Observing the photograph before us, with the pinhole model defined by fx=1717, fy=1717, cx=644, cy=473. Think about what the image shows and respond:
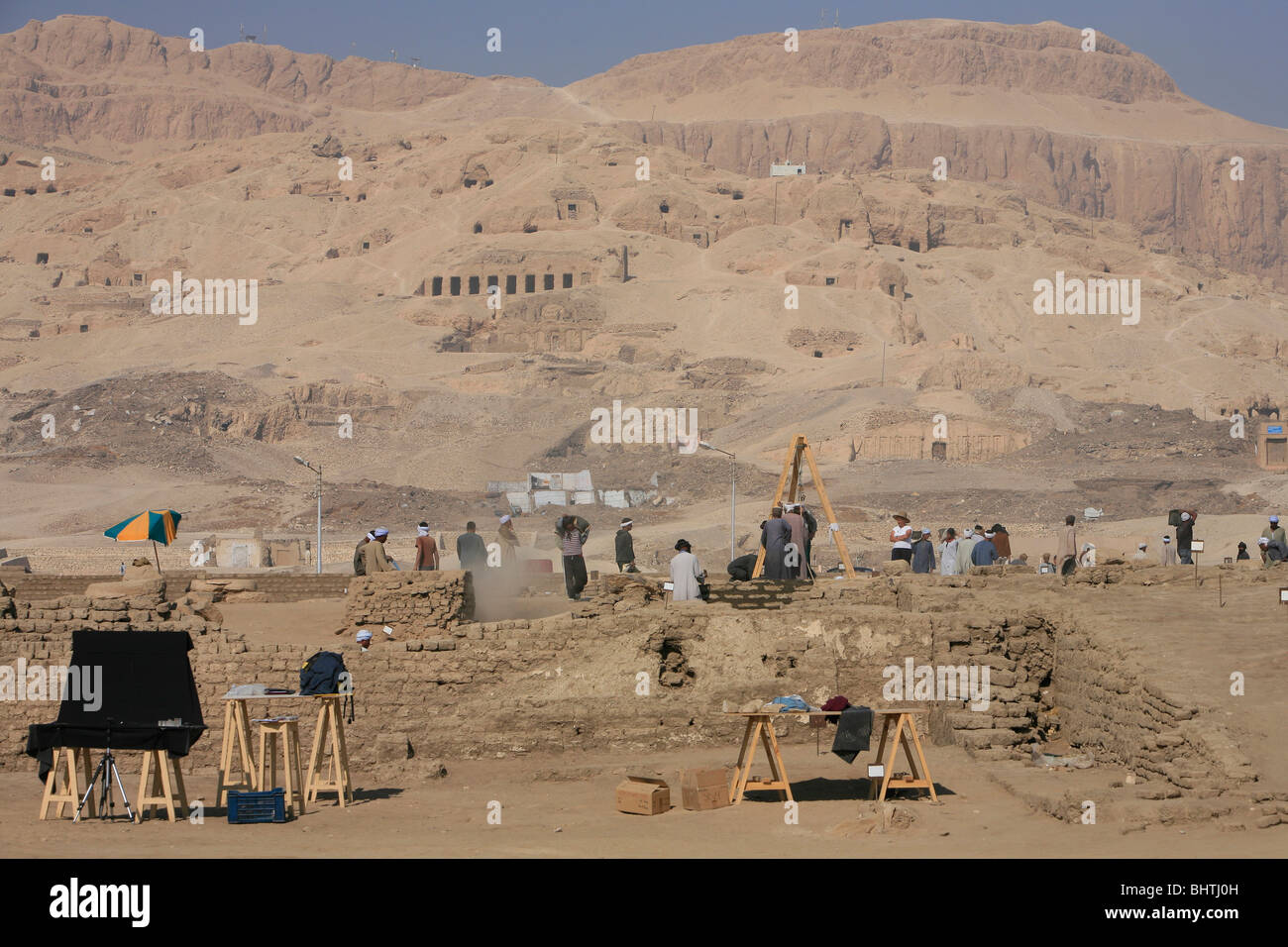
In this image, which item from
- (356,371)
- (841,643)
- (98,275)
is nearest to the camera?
(841,643)

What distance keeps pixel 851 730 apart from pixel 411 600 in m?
6.40

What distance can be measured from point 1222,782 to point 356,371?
287 feet

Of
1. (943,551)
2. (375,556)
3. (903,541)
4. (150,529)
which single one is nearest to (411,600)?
(375,556)

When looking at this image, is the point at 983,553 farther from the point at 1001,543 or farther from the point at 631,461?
the point at 631,461

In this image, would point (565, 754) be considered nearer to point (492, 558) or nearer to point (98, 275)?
point (492, 558)

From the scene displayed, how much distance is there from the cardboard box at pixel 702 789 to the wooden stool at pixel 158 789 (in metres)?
3.84

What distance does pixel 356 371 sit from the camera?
3821 inches

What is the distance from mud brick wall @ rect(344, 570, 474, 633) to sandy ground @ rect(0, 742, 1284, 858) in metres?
3.53

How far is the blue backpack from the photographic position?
14.1 metres

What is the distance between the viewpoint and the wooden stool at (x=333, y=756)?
13492mm

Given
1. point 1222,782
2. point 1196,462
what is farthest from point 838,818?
point 1196,462

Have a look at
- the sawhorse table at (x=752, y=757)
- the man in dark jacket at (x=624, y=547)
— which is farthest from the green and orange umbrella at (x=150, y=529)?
the sawhorse table at (x=752, y=757)

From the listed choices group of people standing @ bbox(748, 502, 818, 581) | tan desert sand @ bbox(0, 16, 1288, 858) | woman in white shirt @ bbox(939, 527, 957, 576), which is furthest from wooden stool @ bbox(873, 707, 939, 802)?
woman in white shirt @ bbox(939, 527, 957, 576)

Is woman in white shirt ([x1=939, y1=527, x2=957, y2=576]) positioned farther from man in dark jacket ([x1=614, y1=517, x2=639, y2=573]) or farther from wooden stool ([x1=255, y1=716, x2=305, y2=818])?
wooden stool ([x1=255, y1=716, x2=305, y2=818])
